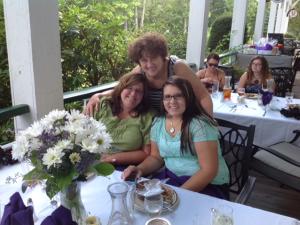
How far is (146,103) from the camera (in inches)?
81.8

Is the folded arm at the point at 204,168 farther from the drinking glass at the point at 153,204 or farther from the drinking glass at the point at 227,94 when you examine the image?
the drinking glass at the point at 227,94

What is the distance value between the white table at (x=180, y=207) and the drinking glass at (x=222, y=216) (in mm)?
57

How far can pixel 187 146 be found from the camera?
1.73m

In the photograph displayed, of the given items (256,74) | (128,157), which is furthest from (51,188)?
(256,74)

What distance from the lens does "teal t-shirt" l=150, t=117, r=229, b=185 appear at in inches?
67.0

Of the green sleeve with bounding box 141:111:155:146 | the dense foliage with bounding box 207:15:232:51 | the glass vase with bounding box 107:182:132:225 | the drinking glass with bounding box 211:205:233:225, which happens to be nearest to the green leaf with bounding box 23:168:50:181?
the glass vase with bounding box 107:182:132:225

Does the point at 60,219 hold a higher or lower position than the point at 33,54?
lower

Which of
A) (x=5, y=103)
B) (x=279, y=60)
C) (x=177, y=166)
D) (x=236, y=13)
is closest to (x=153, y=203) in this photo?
(x=177, y=166)

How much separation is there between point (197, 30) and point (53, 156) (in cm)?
428

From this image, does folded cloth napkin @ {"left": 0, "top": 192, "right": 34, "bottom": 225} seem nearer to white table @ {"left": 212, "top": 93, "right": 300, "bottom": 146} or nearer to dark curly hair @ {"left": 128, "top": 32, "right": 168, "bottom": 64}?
dark curly hair @ {"left": 128, "top": 32, "right": 168, "bottom": 64}

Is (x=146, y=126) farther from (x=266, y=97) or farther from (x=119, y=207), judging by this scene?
(x=266, y=97)

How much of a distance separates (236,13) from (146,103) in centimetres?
648

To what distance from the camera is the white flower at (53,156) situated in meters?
0.95

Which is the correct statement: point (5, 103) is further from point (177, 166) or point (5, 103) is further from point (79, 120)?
point (79, 120)
